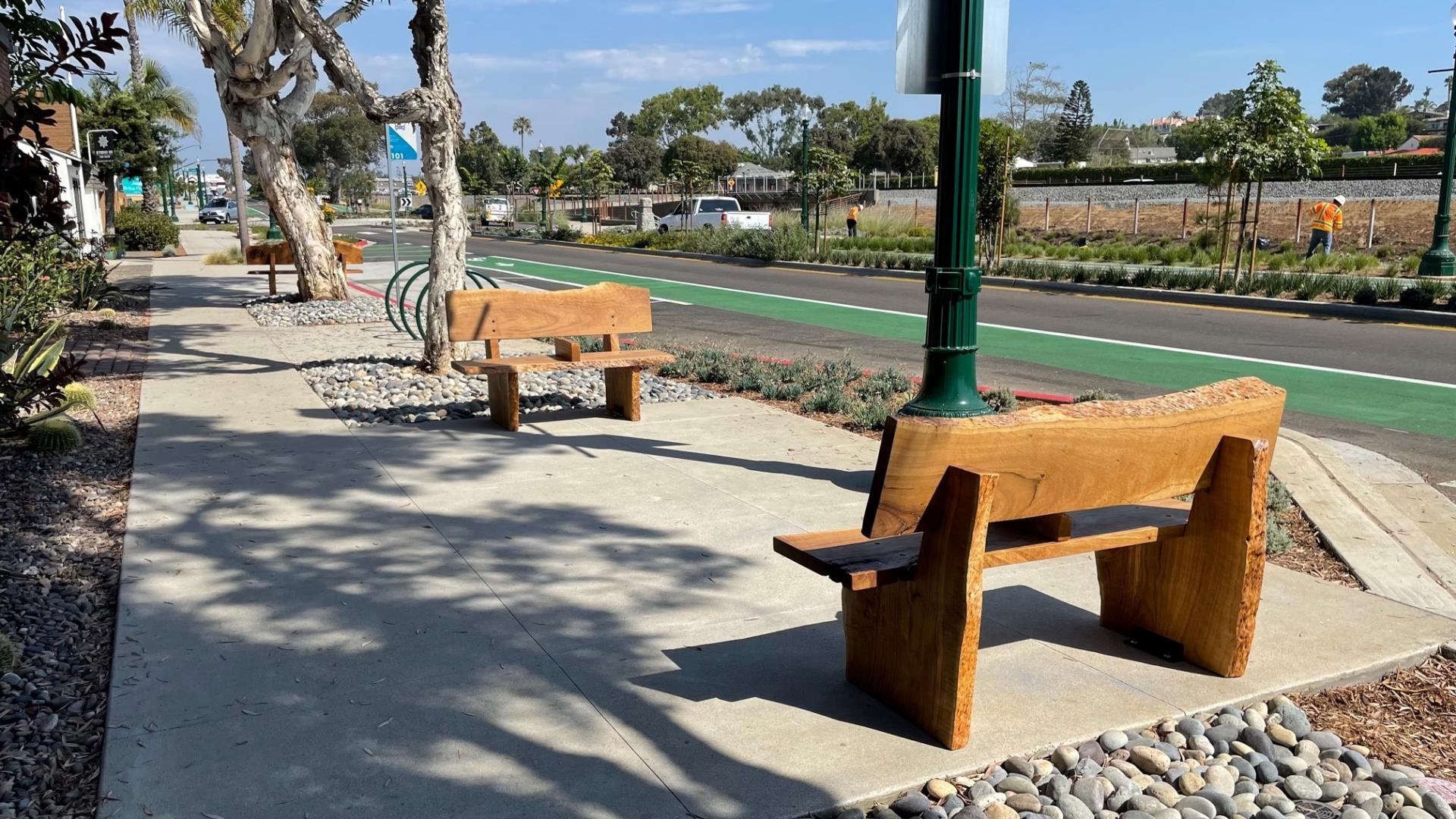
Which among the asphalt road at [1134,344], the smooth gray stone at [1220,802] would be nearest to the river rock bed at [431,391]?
the asphalt road at [1134,344]

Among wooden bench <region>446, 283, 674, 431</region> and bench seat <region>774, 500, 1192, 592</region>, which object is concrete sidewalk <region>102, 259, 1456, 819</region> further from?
wooden bench <region>446, 283, 674, 431</region>

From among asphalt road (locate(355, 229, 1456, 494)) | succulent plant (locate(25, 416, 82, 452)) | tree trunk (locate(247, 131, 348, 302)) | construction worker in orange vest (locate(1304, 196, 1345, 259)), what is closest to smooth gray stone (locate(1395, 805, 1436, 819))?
asphalt road (locate(355, 229, 1456, 494))

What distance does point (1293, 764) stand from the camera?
3338mm

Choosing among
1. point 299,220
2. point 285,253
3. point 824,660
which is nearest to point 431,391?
point 824,660

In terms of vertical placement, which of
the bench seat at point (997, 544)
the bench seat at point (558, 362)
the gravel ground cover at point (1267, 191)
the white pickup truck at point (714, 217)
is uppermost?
the gravel ground cover at point (1267, 191)

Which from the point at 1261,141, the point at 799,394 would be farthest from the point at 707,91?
the point at 799,394

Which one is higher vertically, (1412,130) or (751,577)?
(1412,130)

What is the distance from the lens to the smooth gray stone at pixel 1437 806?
308 cm

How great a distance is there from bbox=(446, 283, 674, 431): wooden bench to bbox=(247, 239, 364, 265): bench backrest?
406 inches

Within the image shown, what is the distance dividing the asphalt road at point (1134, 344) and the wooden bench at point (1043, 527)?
4.20m

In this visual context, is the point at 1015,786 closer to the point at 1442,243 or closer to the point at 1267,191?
the point at 1442,243

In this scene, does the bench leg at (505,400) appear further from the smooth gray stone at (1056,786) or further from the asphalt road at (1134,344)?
the smooth gray stone at (1056,786)

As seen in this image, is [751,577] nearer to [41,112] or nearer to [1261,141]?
[41,112]

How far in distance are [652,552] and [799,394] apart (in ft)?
13.7
